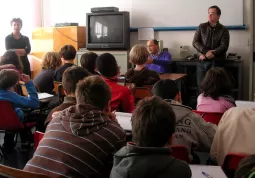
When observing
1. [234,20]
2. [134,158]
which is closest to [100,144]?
[134,158]

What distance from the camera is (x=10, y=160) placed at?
3.57 m

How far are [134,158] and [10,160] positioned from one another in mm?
2607

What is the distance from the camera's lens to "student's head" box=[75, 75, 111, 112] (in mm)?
1859

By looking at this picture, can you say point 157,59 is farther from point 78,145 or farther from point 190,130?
point 78,145

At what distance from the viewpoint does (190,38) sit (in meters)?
6.49

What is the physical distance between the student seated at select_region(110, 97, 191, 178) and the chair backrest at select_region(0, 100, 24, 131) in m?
2.02

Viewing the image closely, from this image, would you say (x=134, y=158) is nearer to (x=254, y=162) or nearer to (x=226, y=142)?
(x=254, y=162)

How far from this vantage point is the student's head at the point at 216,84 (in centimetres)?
262

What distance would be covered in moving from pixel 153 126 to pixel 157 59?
4295 millimetres

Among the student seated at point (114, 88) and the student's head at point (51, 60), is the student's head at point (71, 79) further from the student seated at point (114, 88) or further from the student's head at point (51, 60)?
the student's head at point (51, 60)

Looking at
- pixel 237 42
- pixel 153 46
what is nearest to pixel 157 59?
pixel 153 46

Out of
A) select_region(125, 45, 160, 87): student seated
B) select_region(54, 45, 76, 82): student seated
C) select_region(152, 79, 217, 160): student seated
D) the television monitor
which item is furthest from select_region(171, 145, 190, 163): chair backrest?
the television monitor

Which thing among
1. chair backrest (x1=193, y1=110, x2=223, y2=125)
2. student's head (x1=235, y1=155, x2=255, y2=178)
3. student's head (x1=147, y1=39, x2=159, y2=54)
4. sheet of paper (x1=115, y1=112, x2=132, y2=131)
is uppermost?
student's head (x1=147, y1=39, x2=159, y2=54)

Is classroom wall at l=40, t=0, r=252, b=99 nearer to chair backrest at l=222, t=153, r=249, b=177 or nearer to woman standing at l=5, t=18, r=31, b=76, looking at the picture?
woman standing at l=5, t=18, r=31, b=76
